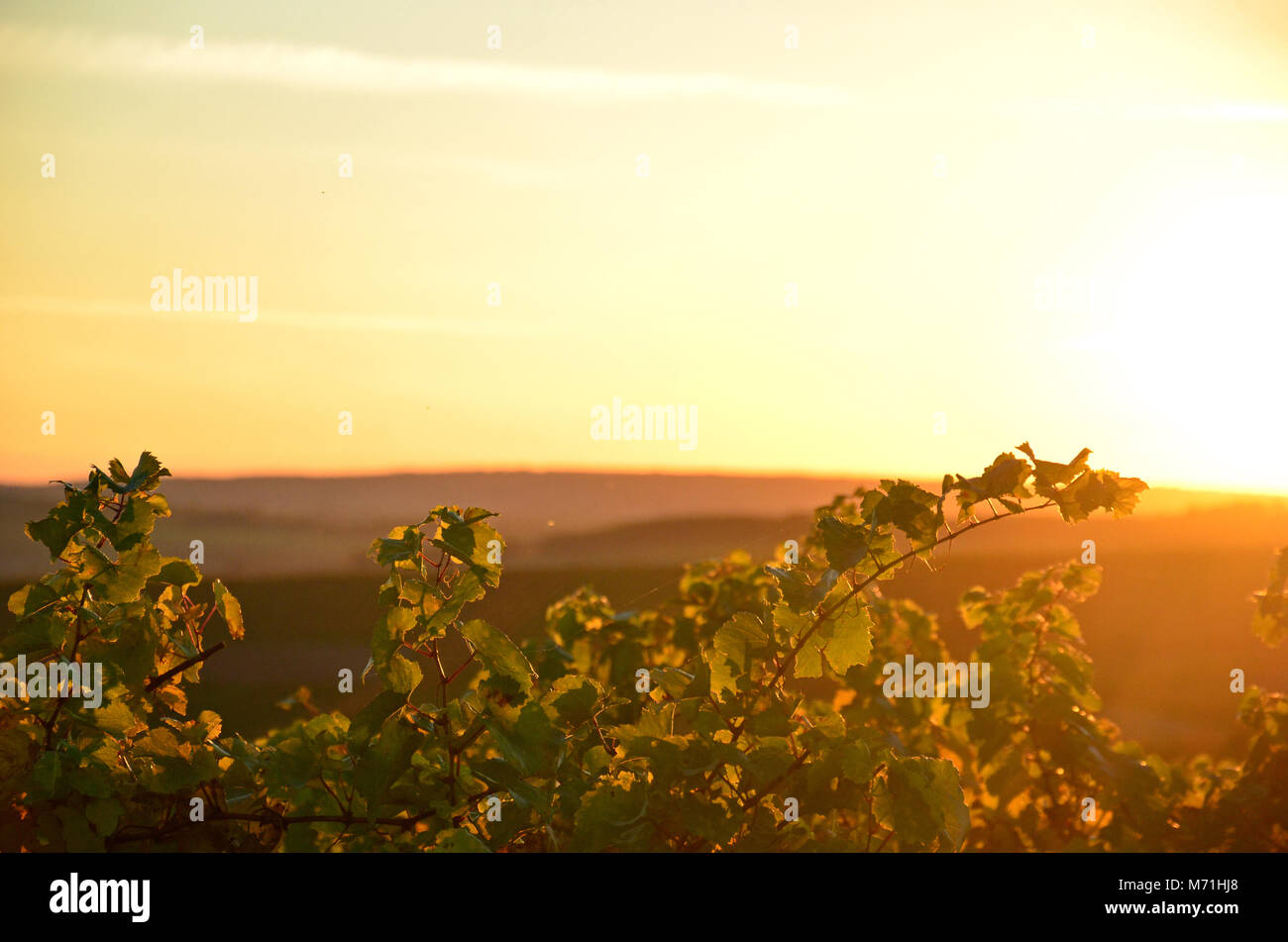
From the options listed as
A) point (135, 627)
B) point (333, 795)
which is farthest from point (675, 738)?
point (135, 627)

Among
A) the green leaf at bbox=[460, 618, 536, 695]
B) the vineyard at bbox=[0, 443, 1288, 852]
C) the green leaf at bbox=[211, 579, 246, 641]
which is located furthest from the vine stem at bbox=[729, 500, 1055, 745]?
the green leaf at bbox=[211, 579, 246, 641]

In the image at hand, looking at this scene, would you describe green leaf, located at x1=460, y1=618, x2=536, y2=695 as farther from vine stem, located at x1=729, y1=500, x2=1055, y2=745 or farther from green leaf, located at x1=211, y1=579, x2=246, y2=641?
green leaf, located at x1=211, y1=579, x2=246, y2=641

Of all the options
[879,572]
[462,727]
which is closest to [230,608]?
[462,727]

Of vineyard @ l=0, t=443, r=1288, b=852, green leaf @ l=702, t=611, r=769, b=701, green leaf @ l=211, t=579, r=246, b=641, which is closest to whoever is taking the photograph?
vineyard @ l=0, t=443, r=1288, b=852

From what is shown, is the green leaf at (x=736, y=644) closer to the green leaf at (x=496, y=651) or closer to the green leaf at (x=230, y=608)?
the green leaf at (x=496, y=651)

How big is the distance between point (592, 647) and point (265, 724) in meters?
3.79

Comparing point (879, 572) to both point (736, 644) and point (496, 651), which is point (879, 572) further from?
point (496, 651)

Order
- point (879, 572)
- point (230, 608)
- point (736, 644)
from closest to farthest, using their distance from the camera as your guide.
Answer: point (879, 572)
point (736, 644)
point (230, 608)

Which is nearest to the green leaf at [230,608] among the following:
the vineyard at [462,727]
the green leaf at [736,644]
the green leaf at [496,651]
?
the vineyard at [462,727]

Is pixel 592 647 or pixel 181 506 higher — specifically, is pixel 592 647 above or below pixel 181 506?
below

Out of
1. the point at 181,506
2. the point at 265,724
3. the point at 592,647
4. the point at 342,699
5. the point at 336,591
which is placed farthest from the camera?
the point at 265,724

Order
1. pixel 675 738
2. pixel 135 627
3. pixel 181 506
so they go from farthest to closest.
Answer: pixel 181 506 → pixel 135 627 → pixel 675 738
